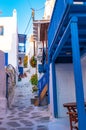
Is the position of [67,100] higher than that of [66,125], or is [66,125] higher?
[67,100]

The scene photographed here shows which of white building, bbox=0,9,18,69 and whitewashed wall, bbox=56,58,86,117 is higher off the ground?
white building, bbox=0,9,18,69

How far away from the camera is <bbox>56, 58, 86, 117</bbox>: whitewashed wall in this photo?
431 inches

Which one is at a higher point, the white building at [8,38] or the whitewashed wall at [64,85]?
the white building at [8,38]

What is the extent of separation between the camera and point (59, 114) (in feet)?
35.4

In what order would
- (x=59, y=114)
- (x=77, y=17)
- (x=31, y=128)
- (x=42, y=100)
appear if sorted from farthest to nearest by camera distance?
(x=42, y=100), (x=59, y=114), (x=31, y=128), (x=77, y=17)

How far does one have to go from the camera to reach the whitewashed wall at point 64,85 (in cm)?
1095

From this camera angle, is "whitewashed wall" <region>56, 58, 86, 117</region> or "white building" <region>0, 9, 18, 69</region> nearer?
"whitewashed wall" <region>56, 58, 86, 117</region>

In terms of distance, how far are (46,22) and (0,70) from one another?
5.76 m

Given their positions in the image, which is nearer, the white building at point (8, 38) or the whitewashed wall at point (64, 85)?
the whitewashed wall at point (64, 85)

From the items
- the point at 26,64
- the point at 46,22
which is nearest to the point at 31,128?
the point at 46,22

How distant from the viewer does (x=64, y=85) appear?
439 inches

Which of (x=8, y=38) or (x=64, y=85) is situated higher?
Answer: (x=8, y=38)

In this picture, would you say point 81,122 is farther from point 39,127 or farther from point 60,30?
point 39,127

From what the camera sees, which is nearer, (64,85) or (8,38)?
(64,85)
